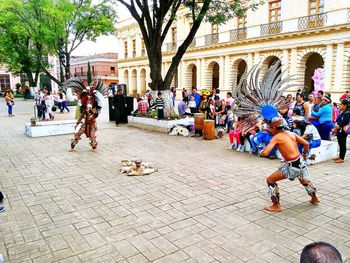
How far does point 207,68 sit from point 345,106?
78.8 feet

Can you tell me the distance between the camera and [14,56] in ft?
101

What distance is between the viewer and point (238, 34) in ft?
88.3

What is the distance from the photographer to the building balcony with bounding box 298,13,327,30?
2100 centimetres

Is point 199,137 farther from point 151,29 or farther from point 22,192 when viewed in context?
point 22,192

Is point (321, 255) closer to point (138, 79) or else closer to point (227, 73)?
point (227, 73)

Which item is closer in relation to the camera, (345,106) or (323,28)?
(345,106)

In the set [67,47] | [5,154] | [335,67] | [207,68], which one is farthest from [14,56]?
[335,67]

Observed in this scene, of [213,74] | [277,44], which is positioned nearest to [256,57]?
[277,44]

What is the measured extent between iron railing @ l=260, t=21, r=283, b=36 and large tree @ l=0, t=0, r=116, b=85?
11765mm

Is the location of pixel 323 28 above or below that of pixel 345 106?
above

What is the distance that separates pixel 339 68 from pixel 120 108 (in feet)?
47.6

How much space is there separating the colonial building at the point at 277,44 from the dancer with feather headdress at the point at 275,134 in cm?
959

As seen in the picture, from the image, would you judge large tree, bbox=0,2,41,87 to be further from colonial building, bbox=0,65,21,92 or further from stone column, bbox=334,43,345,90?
stone column, bbox=334,43,345,90

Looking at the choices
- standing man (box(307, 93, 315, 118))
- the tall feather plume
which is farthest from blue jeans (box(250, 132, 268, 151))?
the tall feather plume
